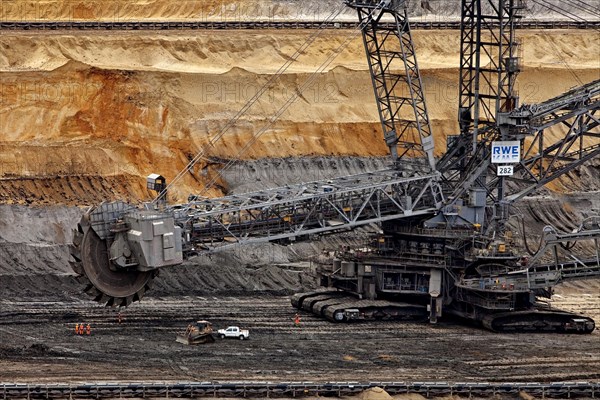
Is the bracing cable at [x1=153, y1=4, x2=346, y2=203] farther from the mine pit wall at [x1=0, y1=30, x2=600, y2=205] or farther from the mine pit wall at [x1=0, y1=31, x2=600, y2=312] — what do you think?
the mine pit wall at [x1=0, y1=31, x2=600, y2=312]

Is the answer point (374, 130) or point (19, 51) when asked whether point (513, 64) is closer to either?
point (374, 130)

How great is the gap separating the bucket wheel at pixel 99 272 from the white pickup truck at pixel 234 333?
160 inches

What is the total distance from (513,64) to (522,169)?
5.26 meters

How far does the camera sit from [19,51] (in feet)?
285

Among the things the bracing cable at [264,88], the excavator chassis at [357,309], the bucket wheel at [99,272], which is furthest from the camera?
the bracing cable at [264,88]

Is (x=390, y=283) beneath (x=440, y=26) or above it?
beneath

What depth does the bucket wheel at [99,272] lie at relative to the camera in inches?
2434

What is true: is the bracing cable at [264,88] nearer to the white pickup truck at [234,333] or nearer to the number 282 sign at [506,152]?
the number 282 sign at [506,152]

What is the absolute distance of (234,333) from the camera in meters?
64.8

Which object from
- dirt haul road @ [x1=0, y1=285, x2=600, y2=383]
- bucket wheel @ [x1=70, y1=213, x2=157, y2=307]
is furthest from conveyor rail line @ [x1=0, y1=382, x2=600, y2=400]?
bucket wheel @ [x1=70, y1=213, x2=157, y2=307]

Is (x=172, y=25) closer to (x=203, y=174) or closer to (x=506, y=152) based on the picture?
(x=203, y=174)

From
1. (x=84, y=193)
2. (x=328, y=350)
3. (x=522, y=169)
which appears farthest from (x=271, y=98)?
(x=328, y=350)

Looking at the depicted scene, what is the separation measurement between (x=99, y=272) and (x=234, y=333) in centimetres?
649

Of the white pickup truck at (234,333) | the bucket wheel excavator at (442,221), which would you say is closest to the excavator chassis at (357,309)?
the bucket wheel excavator at (442,221)
